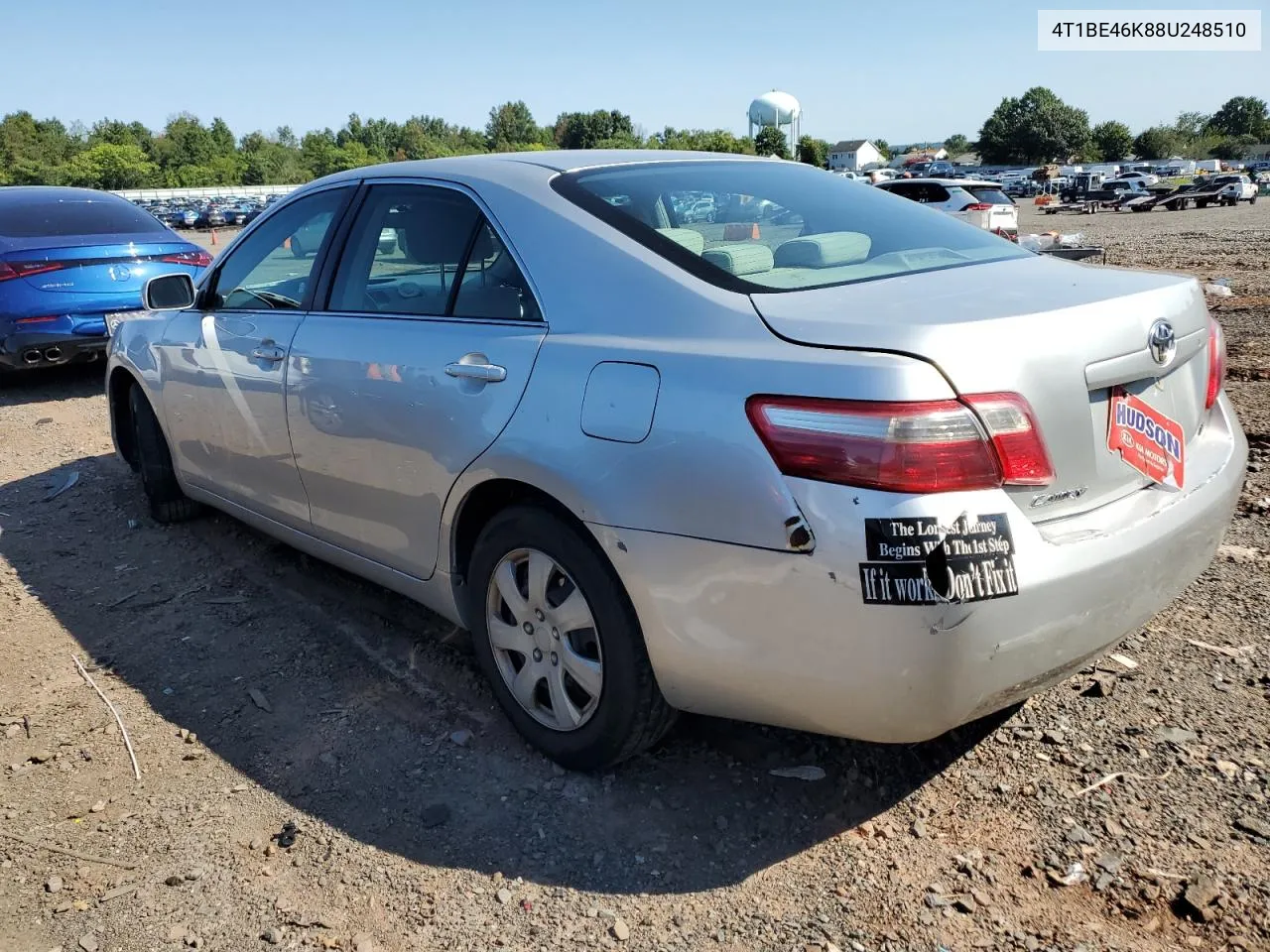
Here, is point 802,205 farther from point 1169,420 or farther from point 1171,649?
point 1171,649

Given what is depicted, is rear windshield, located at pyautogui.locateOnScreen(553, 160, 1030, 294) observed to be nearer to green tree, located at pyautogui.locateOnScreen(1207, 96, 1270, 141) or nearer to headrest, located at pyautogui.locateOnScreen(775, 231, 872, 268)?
headrest, located at pyautogui.locateOnScreen(775, 231, 872, 268)

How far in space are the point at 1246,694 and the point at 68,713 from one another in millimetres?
3750

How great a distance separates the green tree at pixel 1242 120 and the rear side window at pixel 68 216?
153 metres

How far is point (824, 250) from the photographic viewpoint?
2809mm

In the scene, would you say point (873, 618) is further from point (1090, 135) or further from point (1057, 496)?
point (1090, 135)

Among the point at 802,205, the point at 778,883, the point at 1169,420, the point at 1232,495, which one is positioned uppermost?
the point at 802,205

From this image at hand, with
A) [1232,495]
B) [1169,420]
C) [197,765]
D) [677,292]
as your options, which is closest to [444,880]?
[197,765]

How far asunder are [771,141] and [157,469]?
351ft

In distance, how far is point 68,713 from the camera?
3352 mm

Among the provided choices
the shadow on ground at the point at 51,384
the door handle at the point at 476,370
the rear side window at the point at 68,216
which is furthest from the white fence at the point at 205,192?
the door handle at the point at 476,370

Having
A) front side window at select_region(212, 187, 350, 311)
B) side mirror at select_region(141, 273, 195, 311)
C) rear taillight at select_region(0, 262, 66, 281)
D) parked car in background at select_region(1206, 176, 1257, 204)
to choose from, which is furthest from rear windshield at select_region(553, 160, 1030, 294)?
parked car in background at select_region(1206, 176, 1257, 204)

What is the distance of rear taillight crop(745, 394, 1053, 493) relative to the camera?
6.68 ft

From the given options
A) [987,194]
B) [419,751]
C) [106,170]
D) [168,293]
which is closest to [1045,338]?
[419,751]

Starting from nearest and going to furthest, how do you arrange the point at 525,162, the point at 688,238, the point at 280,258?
the point at 688,238 → the point at 525,162 → the point at 280,258
